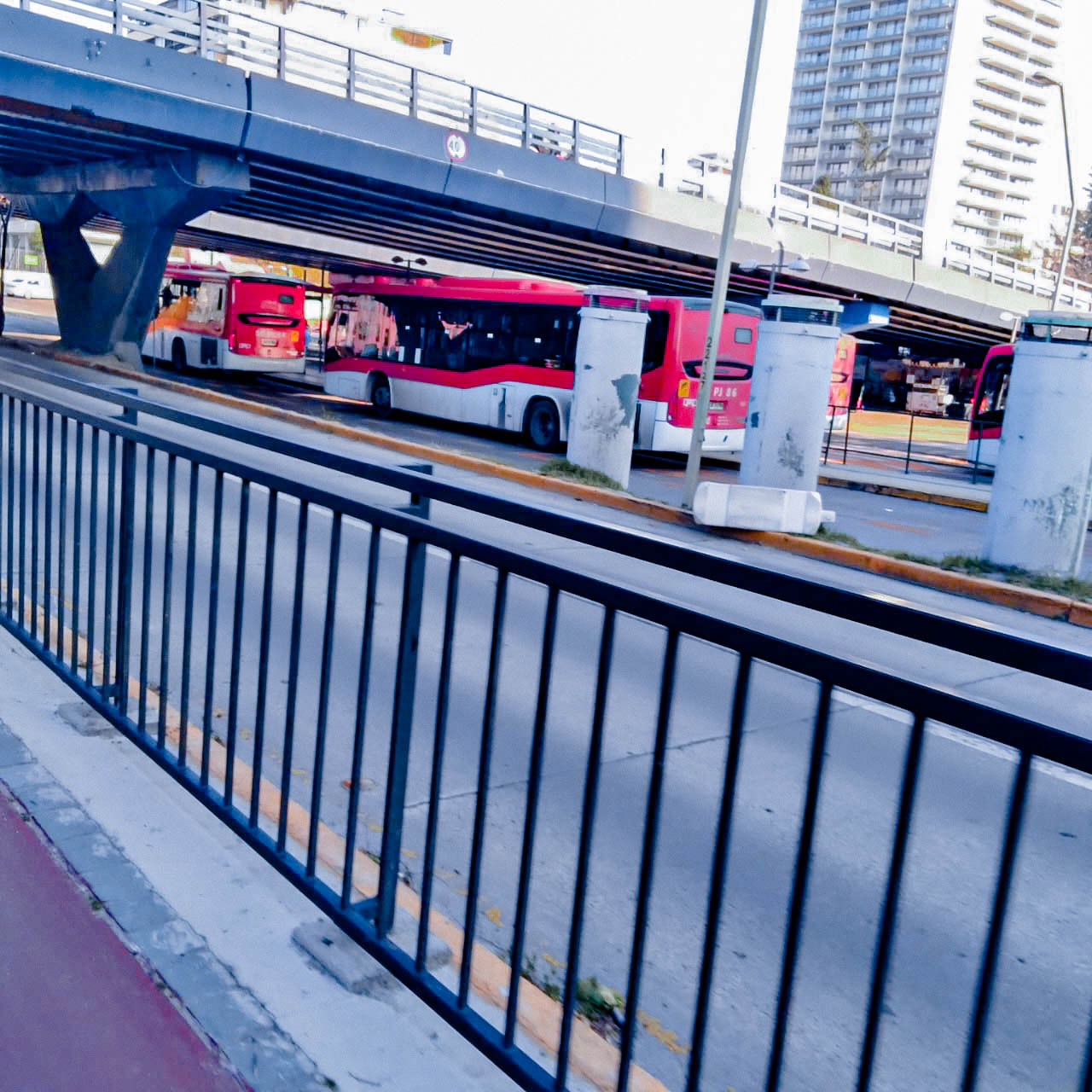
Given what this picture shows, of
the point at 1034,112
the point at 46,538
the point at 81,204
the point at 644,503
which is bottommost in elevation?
the point at 644,503

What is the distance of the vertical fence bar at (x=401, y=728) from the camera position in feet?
9.72

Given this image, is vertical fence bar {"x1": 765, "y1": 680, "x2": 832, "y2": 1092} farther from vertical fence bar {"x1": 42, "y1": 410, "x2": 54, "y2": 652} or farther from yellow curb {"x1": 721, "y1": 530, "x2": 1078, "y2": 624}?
yellow curb {"x1": 721, "y1": 530, "x2": 1078, "y2": 624}

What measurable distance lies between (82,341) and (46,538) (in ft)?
97.8

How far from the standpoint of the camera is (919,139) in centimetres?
14338

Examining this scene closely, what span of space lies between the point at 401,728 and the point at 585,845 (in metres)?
0.71

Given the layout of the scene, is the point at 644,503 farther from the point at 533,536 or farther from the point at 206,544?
the point at 206,544

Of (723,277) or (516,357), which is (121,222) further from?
(723,277)

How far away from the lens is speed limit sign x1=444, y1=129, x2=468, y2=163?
26878 mm

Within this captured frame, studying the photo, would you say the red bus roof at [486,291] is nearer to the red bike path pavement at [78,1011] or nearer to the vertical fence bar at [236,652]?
the vertical fence bar at [236,652]

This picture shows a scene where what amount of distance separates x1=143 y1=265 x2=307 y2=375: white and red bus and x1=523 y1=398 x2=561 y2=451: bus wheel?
12407 mm

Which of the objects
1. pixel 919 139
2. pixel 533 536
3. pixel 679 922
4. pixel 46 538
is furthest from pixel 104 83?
pixel 919 139

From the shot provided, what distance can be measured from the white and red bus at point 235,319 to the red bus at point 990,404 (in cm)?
1945

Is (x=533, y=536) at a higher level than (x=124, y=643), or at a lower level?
lower

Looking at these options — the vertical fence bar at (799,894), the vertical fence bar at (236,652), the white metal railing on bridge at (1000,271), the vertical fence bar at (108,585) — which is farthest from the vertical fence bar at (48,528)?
the white metal railing on bridge at (1000,271)
